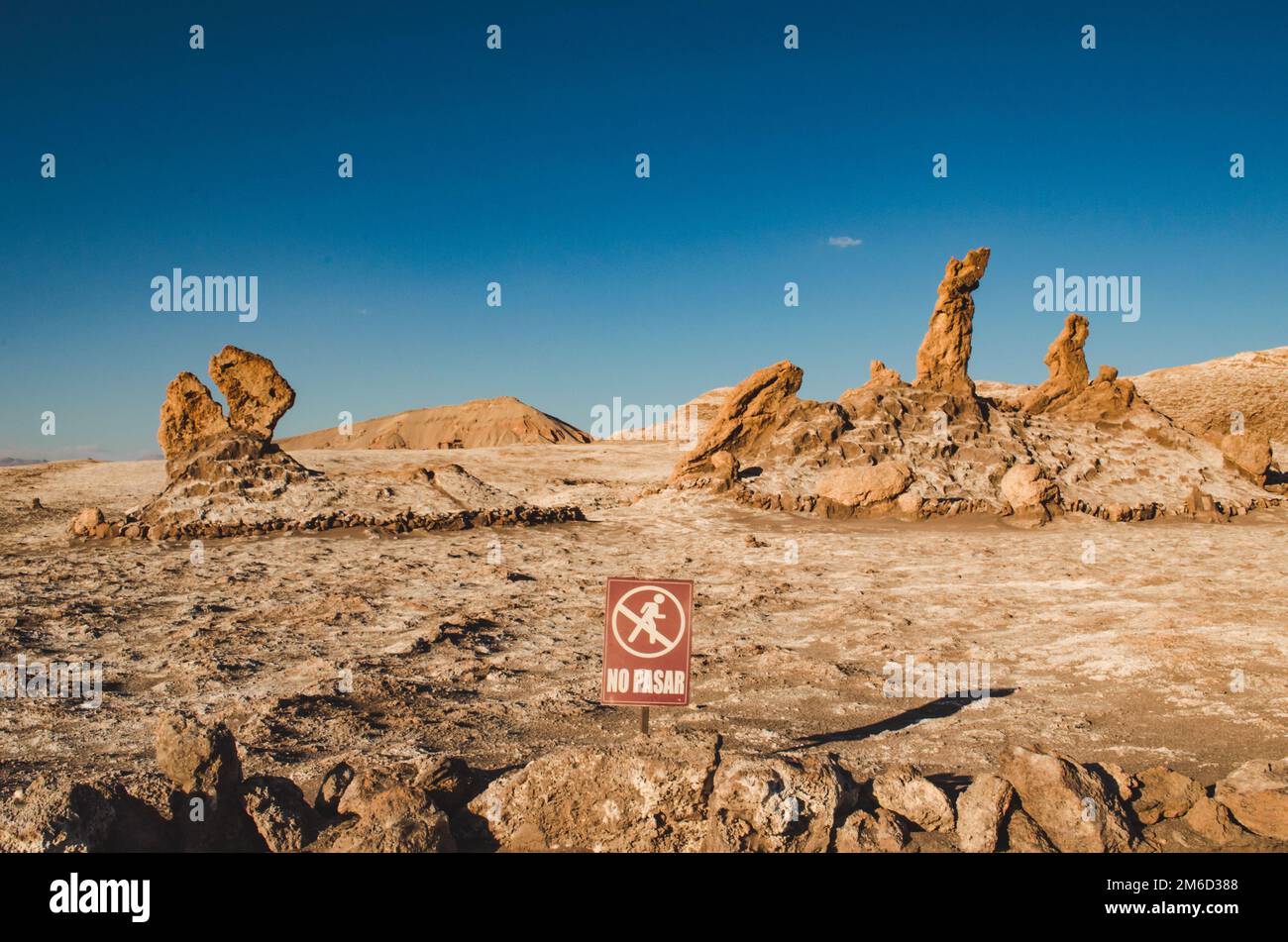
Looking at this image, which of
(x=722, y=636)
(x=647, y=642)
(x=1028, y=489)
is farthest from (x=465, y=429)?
(x=647, y=642)

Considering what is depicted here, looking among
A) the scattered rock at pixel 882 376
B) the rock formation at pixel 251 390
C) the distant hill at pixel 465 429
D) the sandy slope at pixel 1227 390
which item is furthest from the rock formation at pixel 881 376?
the distant hill at pixel 465 429

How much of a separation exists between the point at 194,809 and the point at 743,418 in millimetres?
18311

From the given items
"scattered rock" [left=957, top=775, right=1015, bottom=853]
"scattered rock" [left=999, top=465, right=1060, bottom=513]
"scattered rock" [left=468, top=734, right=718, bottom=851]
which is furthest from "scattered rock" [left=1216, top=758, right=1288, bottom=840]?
"scattered rock" [left=999, top=465, right=1060, bottom=513]

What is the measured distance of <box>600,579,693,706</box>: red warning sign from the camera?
5004mm

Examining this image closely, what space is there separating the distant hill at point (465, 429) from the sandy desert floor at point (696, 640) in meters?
47.7

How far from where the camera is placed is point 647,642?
5047 millimetres

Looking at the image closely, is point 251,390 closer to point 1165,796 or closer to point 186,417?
point 186,417

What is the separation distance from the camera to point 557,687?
A: 7.21 metres

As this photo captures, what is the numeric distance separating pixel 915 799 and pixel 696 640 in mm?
4559

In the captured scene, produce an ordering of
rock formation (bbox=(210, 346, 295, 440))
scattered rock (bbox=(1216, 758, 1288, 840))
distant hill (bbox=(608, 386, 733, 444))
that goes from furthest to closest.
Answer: distant hill (bbox=(608, 386, 733, 444)), rock formation (bbox=(210, 346, 295, 440)), scattered rock (bbox=(1216, 758, 1288, 840))

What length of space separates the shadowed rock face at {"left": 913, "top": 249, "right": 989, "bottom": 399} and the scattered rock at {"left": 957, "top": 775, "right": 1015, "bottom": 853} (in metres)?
19.3

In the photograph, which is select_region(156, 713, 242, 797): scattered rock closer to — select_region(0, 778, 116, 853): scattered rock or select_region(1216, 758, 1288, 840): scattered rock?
select_region(0, 778, 116, 853): scattered rock

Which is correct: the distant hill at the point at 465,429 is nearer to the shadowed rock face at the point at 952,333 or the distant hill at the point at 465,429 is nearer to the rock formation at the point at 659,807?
the shadowed rock face at the point at 952,333
